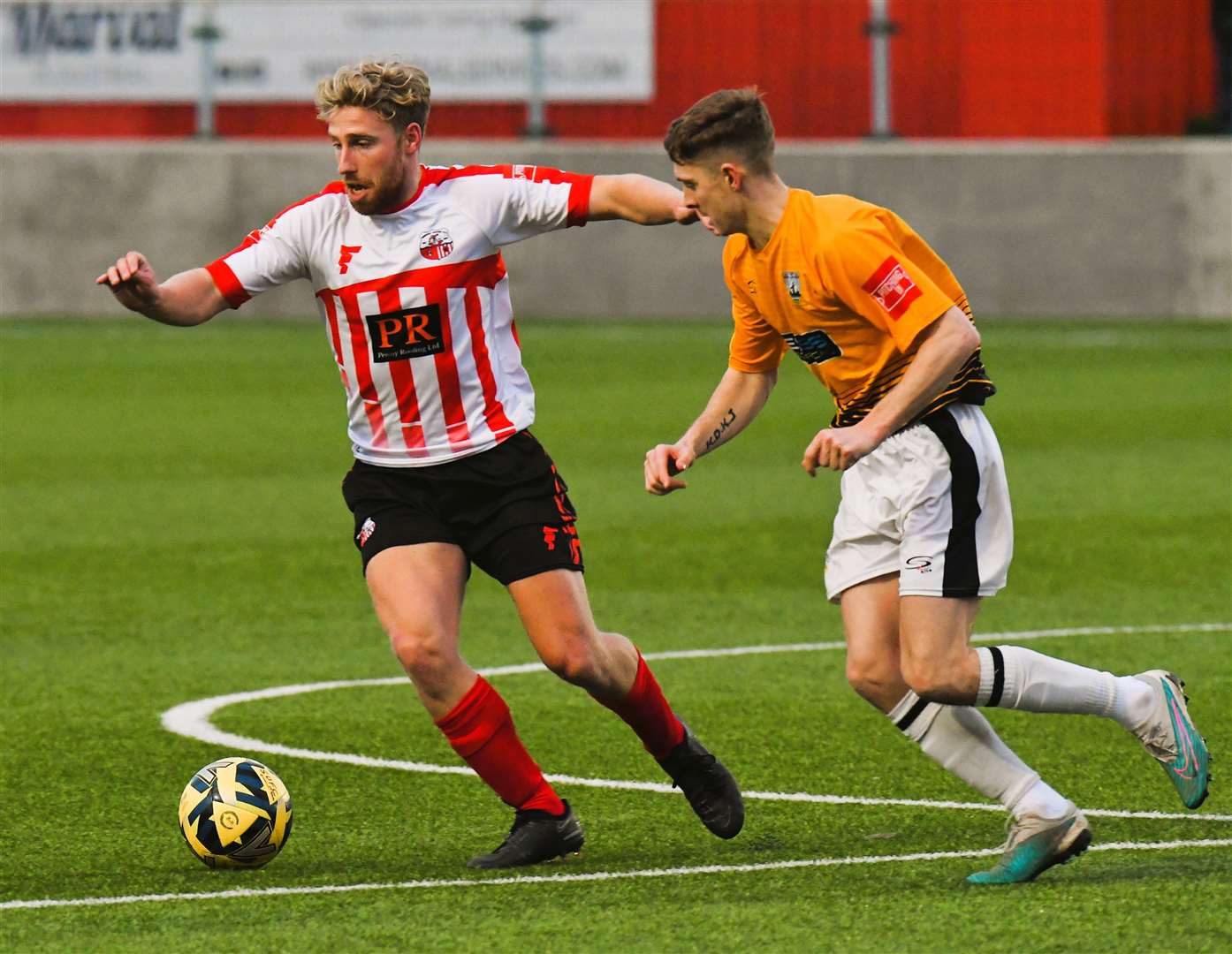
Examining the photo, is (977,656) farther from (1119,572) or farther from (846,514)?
(1119,572)

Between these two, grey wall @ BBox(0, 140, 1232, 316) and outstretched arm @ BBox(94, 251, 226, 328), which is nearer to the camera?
outstretched arm @ BBox(94, 251, 226, 328)

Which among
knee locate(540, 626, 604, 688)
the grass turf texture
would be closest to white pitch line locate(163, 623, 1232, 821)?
the grass turf texture

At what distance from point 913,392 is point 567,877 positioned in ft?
4.62

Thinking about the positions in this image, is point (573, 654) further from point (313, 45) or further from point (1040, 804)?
point (313, 45)

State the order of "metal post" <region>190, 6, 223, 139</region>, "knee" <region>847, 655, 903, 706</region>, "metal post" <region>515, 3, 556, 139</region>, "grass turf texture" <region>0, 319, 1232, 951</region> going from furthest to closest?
"metal post" <region>190, 6, 223, 139</region>, "metal post" <region>515, 3, 556, 139</region>, "knee" <region>847, 655, 903, 706</region>, "grass turf texture" <region>0, 319, 1232, 951</region>

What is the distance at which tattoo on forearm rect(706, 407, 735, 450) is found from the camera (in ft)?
20.5

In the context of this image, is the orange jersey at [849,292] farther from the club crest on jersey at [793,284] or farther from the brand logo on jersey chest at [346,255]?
the brand logo on jersey chest at [346,255]

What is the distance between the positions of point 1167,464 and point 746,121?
9.30 m

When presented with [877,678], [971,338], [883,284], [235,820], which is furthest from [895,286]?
[235,820]

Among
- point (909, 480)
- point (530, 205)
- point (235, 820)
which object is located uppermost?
point (530, 205)

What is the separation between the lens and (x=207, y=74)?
85.0ft

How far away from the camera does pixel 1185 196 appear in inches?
922

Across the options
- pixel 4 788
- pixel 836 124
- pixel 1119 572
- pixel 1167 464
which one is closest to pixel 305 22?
pixel 836 124

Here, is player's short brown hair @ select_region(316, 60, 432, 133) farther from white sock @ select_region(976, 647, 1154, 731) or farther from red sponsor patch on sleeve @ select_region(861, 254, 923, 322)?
white sock @ select_region(976, 647, 1154, 731)
